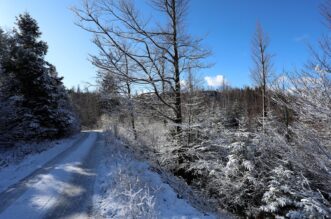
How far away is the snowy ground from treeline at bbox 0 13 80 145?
8.75 metres

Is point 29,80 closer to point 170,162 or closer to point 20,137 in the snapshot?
point 20,137

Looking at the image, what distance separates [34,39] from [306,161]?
21478 millimetres

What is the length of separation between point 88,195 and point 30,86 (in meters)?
15.3

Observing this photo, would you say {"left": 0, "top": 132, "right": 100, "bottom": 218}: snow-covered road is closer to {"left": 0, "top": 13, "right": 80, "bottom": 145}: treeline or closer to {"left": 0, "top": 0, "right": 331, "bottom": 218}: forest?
{"left": 0, "top": 0, "right": 331, "bottom": 218}: forest

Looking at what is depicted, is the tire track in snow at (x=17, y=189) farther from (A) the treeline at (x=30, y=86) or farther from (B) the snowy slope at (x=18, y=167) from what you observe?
(A) the treeline at (x=30, y=86)

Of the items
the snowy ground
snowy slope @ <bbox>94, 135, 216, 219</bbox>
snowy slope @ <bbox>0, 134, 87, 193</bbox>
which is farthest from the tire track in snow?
snowy slope @ <bbox>94, 135, 216, 219</bbox>

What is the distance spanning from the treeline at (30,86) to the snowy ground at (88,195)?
8748 millimetres

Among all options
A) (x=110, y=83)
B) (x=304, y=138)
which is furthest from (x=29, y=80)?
(x=304, y=138)

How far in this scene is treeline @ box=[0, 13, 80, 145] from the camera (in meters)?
16.0

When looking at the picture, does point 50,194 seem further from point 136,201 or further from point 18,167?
point 18,167

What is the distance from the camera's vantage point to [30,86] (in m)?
17.6

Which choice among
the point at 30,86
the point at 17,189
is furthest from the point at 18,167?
the point at 30,86

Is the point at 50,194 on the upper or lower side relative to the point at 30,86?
lower

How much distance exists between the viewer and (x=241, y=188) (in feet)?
25.8
